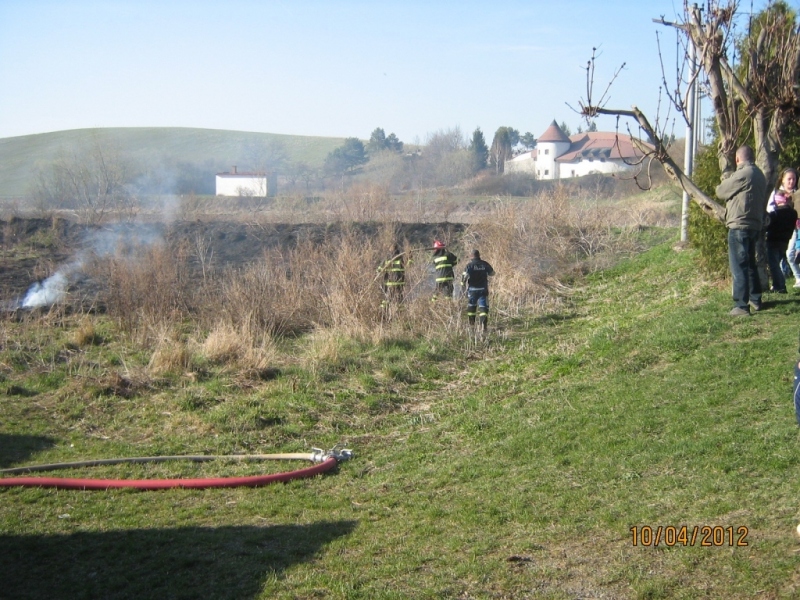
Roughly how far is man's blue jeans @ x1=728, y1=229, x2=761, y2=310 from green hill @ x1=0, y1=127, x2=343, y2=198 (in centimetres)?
4686

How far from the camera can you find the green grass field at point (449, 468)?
451 cm

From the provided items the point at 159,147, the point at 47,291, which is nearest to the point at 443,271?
the point at 47,291

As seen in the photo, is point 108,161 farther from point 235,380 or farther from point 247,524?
point 247,524

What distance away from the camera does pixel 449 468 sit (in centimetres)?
707

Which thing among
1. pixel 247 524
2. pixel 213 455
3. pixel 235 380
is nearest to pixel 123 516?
pixel 247 524

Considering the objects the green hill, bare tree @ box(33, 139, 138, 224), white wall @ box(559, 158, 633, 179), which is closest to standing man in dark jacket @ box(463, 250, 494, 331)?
bare tree @ box(33, 139, 138, 224)

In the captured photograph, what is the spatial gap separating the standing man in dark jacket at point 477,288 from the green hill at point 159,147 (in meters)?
41.6

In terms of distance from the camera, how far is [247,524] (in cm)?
609

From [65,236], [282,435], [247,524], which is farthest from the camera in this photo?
[65,236]

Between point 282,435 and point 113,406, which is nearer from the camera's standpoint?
point 282,435

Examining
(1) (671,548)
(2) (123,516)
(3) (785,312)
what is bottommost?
(2) (123,516)

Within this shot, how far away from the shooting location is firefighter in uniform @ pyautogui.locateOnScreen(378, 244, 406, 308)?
14.3 metres

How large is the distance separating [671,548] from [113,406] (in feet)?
25.4

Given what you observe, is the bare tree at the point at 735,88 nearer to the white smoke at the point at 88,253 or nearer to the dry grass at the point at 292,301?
the dry grass at the point at 292,301
